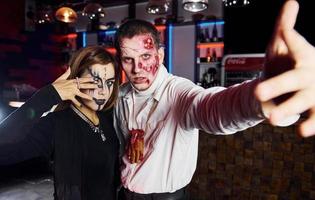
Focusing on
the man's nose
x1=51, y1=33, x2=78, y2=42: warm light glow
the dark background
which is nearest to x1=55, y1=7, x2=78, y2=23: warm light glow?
the dark background

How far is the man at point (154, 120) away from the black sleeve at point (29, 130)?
0.35m

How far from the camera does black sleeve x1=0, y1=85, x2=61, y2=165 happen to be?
4.04ft

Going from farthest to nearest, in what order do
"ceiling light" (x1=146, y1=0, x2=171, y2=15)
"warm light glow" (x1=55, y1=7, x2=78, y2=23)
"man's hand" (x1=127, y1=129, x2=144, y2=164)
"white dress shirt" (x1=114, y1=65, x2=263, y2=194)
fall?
1. "warm light glow" (x1=55, y1=7, x2=78, y2=23)
2. "ceiling light" (x1=146, y1=0, x2=171, y2=15)
3. "man's hand" (x1=127, y1=129, x2=144, y2=164)
4. "white dress shirt" (x1=114, y1=65, x2=263, y2=194)

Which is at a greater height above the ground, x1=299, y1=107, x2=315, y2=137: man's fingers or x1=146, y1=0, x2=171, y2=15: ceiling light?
x1=146, y1=0, x2=171, y2=15: ceiling light

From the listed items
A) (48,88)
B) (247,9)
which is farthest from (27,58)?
(48,88)

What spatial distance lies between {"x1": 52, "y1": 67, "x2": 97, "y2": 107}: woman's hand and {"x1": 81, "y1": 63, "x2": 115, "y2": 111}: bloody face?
32mm

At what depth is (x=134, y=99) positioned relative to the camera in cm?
140

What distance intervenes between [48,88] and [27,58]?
7.00 meters

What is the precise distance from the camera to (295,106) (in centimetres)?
54

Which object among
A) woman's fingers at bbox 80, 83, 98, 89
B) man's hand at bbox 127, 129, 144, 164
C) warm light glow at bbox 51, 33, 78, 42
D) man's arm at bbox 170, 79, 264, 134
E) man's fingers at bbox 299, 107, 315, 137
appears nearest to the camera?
man's fingers at bbox 299, 107, 315, 137

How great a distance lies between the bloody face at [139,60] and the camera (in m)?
1.34

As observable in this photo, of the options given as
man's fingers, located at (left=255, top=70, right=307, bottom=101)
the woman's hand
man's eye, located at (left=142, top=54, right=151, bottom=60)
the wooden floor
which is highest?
man's eye, located at (left=142, top=54, right=151, bottom=60)

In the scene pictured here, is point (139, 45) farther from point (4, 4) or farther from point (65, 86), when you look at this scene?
point (4, 4)

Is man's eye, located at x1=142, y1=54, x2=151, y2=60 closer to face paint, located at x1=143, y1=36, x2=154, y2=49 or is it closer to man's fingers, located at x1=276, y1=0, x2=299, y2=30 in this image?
face paint, located at x1=143, y1=36, x2=154, y2=49
